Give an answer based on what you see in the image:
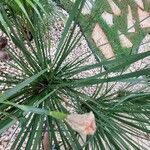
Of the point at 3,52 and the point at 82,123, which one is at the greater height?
the point at 3,52

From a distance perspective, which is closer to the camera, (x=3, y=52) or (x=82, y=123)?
(x=82, y=123)

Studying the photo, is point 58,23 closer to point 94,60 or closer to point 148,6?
point 94,60

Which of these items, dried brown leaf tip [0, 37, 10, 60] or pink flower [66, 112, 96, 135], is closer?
pink flower [66, 112, 96, 135]

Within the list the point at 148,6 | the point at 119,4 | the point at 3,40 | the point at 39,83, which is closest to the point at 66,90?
the point at 39,83

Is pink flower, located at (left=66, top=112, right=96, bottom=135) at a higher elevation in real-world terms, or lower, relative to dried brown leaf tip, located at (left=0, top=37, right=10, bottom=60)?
lower

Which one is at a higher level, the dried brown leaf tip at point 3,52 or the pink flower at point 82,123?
the dried brown leaf tip at point 3,52

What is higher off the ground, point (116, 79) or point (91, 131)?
point (116, 79)

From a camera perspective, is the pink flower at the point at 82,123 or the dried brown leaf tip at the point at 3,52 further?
the dried brown leaf tip at the point at 3,52

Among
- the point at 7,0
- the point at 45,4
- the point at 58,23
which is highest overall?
the point at 58,23
